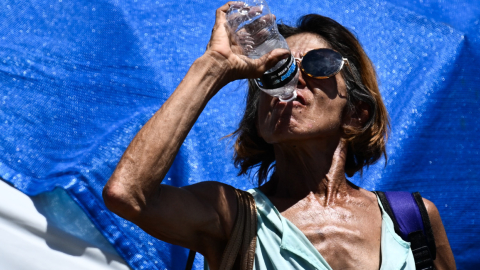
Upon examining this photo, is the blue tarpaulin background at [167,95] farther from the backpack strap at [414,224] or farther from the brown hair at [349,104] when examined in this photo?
the backpack strap at [414,224]

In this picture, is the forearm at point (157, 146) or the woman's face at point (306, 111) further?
the woman's face at point (306, 111)

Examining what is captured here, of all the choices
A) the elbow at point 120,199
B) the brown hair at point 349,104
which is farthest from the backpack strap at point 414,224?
the elbow at point 120,199

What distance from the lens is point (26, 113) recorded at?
8.27ft

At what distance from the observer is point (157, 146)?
1592 mm

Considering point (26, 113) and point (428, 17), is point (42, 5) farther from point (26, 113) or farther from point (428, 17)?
point (428, 17)

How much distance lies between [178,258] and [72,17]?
1294 mm

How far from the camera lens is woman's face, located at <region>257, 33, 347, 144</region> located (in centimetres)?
204

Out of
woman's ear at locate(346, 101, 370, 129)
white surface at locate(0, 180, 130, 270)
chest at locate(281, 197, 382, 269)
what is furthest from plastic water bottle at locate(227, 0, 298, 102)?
white surface at locate(0, 180, 130, 270)

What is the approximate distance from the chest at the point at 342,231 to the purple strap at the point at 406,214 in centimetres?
7

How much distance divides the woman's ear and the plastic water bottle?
32 cm

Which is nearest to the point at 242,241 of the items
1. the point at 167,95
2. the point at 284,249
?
the point at 284,249

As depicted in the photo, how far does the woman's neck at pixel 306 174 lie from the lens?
6.98 feet

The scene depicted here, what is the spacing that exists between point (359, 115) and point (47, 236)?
1329mm

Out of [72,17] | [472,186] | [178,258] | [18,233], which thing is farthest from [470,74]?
[18,233]
